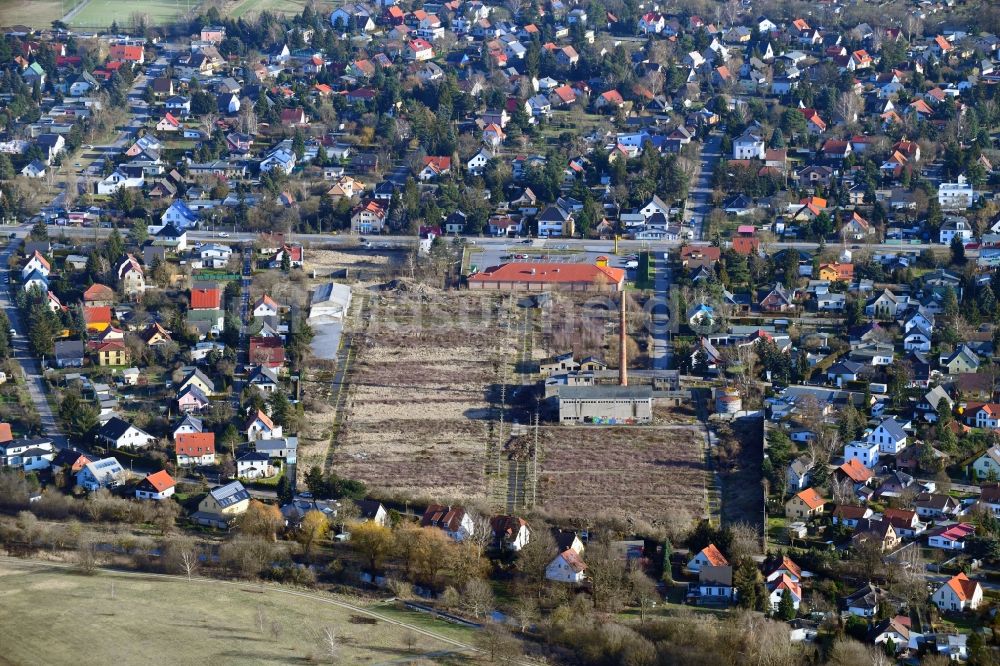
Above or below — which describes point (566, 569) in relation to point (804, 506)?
below

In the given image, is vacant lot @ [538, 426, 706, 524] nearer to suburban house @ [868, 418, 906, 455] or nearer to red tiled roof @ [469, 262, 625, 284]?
suburban house @ [868, 418, 906, 455]

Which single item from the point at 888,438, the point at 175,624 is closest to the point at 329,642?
the point at 175,624

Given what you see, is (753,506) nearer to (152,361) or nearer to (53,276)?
(152,361)

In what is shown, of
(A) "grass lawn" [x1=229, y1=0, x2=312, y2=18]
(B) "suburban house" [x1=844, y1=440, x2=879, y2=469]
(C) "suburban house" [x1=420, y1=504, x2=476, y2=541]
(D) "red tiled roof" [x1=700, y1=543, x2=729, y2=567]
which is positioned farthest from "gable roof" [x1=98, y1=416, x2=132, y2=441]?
→ (A) "grass lawn" [x1=229, y1=0, x2=312, y2=18]

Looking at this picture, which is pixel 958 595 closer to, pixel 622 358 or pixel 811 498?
pixel 811 498

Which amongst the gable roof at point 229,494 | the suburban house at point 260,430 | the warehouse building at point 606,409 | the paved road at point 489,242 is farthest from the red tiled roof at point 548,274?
the gable roof at point 229,494

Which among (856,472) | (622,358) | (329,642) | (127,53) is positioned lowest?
(329,642)
